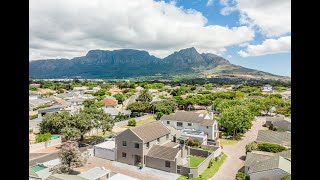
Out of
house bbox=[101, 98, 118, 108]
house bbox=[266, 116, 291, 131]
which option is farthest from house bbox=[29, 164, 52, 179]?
house bbox=[101, 98, 118, 108]

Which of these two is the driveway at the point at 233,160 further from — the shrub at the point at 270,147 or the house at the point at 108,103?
the house at the point at 108,103

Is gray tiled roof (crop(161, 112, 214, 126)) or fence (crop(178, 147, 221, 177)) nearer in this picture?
fence (crop(178, 147, 221, 177))

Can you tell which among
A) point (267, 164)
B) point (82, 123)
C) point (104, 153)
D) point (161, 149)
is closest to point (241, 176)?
point (267, 164)

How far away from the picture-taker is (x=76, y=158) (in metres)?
23.5

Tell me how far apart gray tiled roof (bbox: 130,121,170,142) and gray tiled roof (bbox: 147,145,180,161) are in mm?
1139

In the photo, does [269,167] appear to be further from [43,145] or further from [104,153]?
[43,145]

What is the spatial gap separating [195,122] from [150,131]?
11942mm

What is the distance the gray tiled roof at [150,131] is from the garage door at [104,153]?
12.1 feet

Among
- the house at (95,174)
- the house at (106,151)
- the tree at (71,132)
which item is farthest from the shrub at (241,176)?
the tree at (71,132)

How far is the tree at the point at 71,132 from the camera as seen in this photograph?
31.9 meters

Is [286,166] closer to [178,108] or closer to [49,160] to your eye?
[49,160]

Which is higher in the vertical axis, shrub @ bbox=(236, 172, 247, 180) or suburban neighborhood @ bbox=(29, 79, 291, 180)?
suburban neighborhood @ bbox=(29, 79, 291, 180)

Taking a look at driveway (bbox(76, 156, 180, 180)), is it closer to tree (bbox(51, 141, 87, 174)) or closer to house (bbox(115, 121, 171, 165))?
house (bbox(115, 121, 171, 165))

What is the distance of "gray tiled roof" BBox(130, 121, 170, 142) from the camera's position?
27.2m
